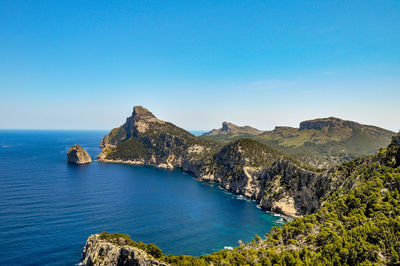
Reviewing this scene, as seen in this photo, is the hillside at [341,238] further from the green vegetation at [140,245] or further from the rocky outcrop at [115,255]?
the rocky outcrop at [115,255]

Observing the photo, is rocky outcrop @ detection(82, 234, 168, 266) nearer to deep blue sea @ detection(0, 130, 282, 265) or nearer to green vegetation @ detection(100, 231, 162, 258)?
green vegetation @ detection(100, 231, 162, 258)

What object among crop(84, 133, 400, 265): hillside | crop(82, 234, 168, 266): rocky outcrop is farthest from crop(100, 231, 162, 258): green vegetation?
crop(82, 234, 168, 266): rocky outcrop

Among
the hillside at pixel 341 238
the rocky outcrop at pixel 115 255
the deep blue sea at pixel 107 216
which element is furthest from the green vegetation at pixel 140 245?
the deep blue sea at pixel 107 216

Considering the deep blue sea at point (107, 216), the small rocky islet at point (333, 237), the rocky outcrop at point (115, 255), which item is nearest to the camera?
the small rocky islet at point (333, 237)

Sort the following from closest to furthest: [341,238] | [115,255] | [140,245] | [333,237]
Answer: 1. [341,238]
2. [333,237]
3. [115,255]
4. [140,245]

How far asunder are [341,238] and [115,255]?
57.5 metres

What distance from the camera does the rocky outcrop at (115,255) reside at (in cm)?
5706

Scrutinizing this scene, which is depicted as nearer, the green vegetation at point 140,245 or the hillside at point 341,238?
the hillside at point 341,238

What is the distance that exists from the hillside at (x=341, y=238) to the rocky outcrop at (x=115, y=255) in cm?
53

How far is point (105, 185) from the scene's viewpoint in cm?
16075

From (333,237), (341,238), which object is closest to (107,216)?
(333,237)

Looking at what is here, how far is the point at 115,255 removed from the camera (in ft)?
202

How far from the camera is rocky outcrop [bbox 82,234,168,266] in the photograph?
187ft

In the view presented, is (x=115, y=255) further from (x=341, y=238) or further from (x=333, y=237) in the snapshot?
(x=341, y=238)
